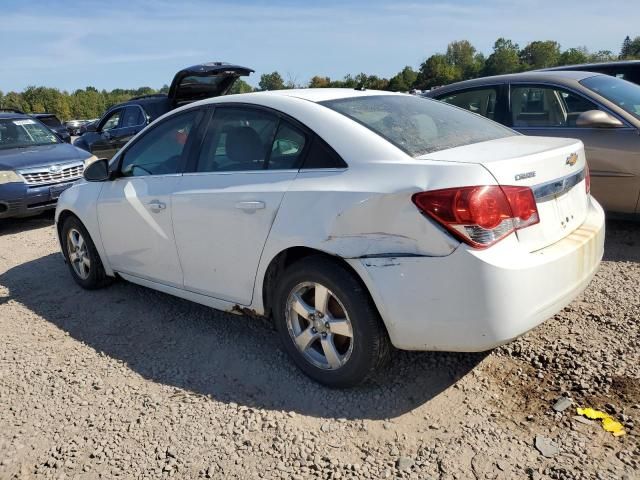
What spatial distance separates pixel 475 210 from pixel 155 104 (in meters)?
8.92

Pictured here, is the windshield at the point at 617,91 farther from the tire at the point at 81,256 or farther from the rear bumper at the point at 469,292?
the tire at the point at 81,256

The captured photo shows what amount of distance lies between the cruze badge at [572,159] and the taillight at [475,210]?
0.65 meters

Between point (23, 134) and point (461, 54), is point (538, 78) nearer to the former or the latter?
point (23, 134)

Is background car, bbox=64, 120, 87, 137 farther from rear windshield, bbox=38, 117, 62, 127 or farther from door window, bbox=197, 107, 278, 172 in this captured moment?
door window, bbox=197, 107, 278, 172

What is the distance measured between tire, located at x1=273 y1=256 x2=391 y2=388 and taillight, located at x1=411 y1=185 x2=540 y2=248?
0.55m

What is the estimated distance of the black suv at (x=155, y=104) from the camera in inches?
354

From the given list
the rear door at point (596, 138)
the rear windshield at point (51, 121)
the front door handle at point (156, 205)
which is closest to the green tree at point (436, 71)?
the rear windshield at point (51, 121)

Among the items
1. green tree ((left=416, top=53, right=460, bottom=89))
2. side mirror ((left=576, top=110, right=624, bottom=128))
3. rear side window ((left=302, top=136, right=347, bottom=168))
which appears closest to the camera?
rear side window ((left=302, top=136, right=347, bottom=168))

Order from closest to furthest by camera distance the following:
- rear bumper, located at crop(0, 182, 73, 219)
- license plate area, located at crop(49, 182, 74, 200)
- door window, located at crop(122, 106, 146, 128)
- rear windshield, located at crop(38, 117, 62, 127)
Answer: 1. rear bumper, located at crop(0, 182, 73, 219)
2. license plate area, located at crop(49, 182, 74, 200)
3. door window, located at crop(122, 106, 146, 128)
4. rear windshield, located at crop(38, 117, 62, 127)

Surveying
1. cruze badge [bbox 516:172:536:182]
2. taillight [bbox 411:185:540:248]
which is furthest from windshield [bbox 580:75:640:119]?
taillight [bbox 411:185:540:248]

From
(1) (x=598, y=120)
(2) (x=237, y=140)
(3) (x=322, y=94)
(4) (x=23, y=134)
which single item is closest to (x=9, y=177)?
(4) (x=23, y=134)

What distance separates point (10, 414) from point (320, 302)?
6.05 ft

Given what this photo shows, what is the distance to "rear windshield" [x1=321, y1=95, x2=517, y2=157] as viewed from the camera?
289 cm

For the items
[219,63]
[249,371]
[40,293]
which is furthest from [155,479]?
[219,63]
